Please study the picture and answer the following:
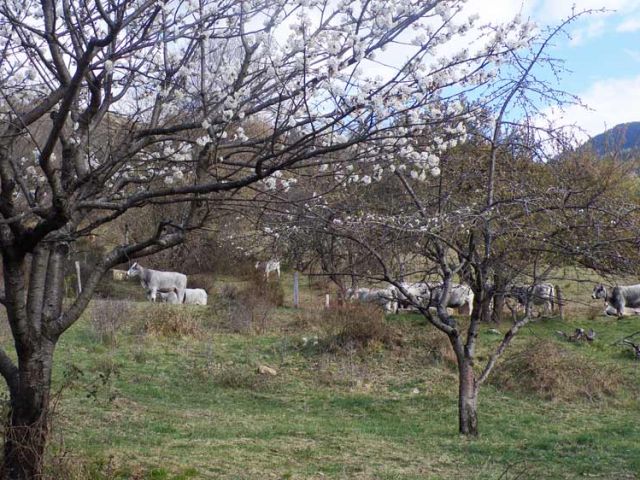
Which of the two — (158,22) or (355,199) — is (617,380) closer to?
(355,199)

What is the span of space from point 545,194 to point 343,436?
3642 mm

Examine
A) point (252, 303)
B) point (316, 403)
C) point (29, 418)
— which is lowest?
point (316, 403)

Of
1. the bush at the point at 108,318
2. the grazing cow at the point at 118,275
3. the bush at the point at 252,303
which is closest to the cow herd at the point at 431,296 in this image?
the bush at the point at 252,303

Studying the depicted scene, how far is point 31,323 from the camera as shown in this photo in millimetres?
5465

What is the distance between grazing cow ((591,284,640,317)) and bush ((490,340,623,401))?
7116mm

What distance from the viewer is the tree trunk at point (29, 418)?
538cm

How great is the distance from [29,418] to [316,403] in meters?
7.30

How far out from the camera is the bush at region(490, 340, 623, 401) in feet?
43.2

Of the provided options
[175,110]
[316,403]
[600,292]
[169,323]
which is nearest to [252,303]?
[169,323]

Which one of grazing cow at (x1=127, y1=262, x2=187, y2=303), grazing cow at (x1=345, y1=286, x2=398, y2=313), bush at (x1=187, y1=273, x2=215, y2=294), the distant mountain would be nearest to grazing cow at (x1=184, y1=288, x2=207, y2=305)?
grazing cow at (x1=127, y1=262, x2=187, y2=303)

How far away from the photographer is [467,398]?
9.63 meters

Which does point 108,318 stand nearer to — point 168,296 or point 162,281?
point 168,296

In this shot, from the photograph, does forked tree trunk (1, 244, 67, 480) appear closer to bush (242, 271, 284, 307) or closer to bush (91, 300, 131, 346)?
bush (91, 300, 131, 346)

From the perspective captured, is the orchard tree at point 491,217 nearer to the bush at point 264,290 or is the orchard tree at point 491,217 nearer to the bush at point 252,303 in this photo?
the bush at point 252,303
